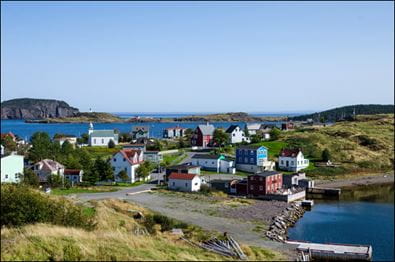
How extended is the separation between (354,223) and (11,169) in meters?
24.7

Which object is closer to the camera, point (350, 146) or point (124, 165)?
point (124, 165)

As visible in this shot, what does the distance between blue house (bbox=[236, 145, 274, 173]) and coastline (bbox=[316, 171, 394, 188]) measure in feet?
18.6

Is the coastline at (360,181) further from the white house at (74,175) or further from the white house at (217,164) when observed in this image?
Answer: the white house at (74,175)

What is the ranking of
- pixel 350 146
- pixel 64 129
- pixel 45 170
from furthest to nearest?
pixel 64 129 → pixel 350 146 → pixel 45 170

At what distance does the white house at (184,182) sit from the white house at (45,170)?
9.21 m

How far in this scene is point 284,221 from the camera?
102ft

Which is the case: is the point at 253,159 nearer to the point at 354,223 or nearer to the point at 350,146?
the point at 354,223

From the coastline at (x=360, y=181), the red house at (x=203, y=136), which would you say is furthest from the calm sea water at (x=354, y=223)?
the red house at (x=203, y=136)

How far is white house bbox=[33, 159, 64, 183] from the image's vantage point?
39.4 meters

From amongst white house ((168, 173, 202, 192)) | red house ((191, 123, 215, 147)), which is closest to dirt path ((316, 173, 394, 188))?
white house ((168, 173, 202, 192))

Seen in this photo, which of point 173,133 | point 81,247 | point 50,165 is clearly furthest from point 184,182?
point 173,133

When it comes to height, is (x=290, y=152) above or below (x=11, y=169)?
above

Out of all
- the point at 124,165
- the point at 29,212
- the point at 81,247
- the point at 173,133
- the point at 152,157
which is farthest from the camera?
the point at 173,133

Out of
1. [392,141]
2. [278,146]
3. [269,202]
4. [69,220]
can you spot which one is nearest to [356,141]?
[392,141]
